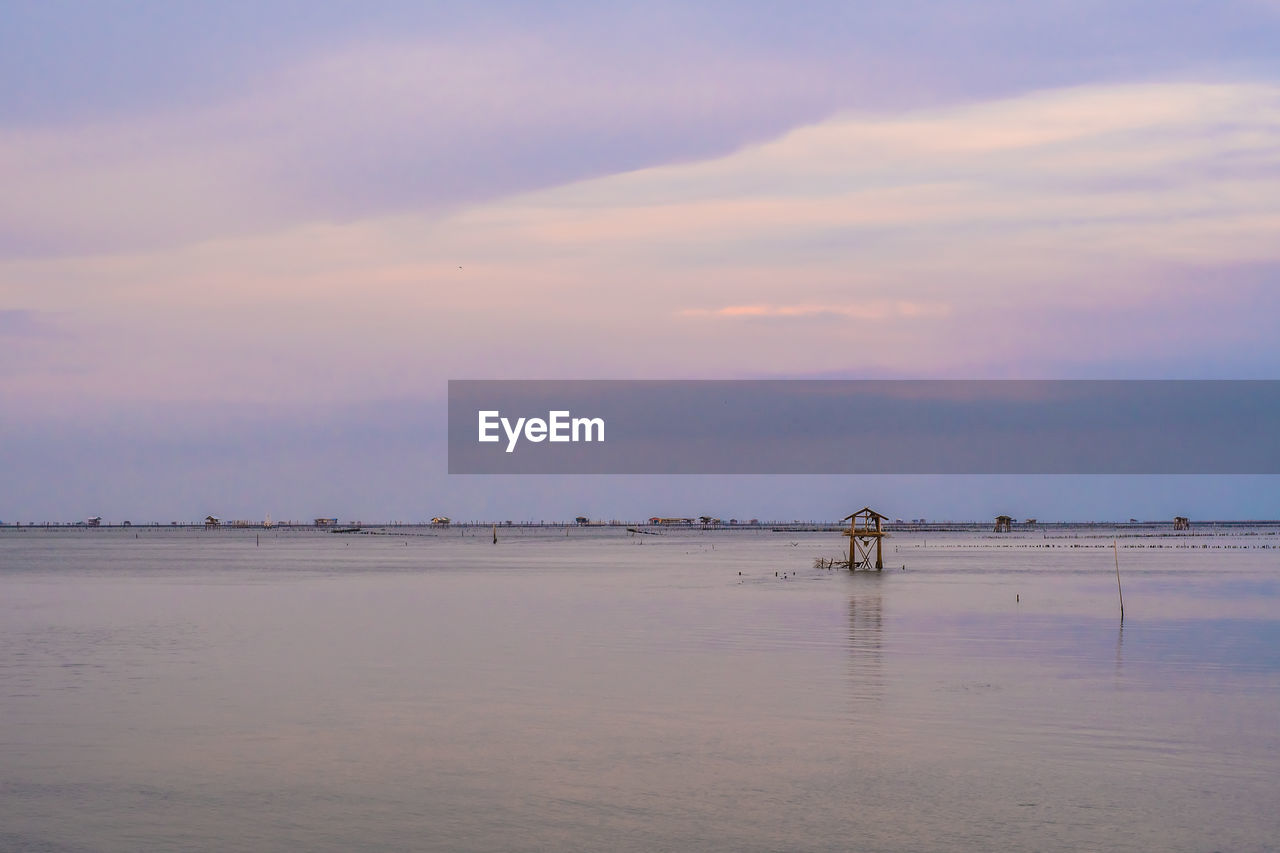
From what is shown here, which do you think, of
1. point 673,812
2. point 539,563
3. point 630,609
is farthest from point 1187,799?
point 539,563

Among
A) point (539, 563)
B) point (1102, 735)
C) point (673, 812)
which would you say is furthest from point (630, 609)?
point (539, 563)

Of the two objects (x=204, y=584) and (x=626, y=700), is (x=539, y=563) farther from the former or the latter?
(x=626, y=700)

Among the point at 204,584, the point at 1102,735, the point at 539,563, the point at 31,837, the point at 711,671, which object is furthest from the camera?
the point at 539,563

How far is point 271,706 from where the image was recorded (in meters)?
24.9

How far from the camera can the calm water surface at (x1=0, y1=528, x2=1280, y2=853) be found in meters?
16.1

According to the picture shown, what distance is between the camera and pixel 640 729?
873 inches

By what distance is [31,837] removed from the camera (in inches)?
609

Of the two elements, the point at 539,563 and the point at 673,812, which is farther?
the point at 539,563

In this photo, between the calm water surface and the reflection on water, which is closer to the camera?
the calm water surface

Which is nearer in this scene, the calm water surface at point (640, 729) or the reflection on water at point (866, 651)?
the calm water surface at point (640, 729)

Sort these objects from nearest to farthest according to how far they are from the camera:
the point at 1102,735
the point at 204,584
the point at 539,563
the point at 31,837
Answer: the point at 31,837, the point at 1102,735, the point at 204,584, the point at 539,563

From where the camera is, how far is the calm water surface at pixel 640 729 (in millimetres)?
16094

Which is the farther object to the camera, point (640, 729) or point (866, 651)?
point (866, 651)

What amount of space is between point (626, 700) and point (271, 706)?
7.08 m
